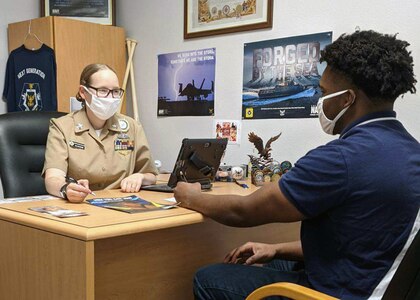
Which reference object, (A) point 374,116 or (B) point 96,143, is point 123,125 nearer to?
(B) point 96,143

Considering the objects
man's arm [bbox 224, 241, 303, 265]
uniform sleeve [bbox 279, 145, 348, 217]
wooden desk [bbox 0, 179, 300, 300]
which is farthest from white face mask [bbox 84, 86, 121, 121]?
uniform sleeve [bbox 279, 145, 348, 217]

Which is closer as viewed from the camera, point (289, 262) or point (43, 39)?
point (289, 262)

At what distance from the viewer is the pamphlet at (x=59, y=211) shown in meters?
1.33

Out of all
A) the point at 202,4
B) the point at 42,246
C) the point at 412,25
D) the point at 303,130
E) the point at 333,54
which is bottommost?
the point at 42,246

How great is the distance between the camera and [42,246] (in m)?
1.30

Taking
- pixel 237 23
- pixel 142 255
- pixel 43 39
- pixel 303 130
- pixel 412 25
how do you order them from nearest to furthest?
pixel 142 255, pixel 412 25, pixel 303 130, pixel 237 23, pixel 43 39

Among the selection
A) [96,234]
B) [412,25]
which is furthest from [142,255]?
[412,25]

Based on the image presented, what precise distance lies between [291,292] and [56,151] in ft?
4.08

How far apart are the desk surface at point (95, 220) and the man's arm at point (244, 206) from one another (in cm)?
5

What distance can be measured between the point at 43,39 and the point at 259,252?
7.19 feet

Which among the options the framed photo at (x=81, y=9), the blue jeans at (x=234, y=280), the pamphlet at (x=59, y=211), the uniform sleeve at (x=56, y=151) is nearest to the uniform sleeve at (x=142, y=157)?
the uniform sleeve at (x=56, y=151)

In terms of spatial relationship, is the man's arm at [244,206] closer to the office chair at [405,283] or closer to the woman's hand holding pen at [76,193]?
the office chair at [405,283]

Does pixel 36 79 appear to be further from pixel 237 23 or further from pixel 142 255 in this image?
pixel 142 255

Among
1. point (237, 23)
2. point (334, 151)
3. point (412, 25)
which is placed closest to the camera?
point (334, 151)
